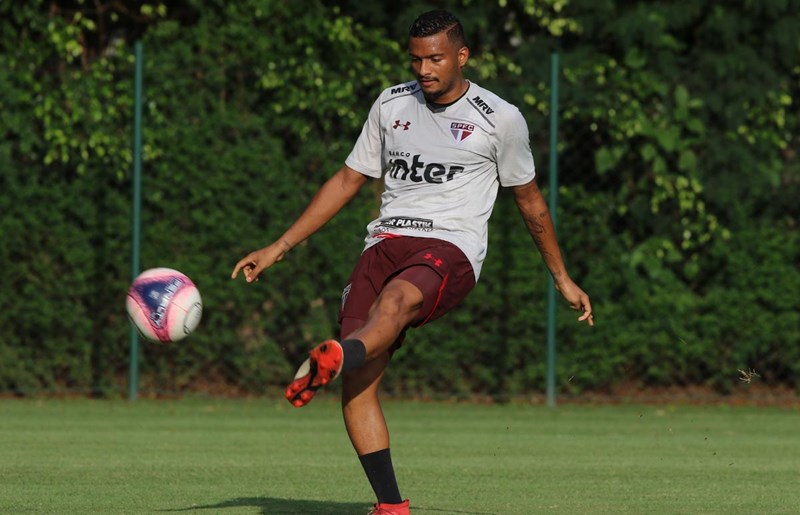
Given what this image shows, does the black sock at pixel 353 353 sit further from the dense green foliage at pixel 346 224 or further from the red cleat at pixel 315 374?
the dense green foliage at pixel 346 224

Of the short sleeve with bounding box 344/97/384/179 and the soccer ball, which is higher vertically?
the short sleeve with bounding box 344/97/384/179

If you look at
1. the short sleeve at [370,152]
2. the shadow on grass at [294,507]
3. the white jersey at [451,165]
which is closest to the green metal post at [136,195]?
the shadow on grass at [294,507]

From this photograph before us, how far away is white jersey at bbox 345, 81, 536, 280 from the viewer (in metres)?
5.93

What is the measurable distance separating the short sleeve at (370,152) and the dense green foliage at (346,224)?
6429mm

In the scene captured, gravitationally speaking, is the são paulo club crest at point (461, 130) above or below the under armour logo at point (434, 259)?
above

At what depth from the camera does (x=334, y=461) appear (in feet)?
28.3

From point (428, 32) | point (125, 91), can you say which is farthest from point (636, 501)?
point (125, 91)

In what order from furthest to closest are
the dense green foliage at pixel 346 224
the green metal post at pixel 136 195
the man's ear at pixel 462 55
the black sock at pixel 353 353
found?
the dense green foliage at pixel 346 224 → the green metal post at pixel 136 195 → the man's ear at pixel 462 55 → the black sock at pixel 353 353

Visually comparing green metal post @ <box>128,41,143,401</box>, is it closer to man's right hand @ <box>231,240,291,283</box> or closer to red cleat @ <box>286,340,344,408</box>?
man's right hand @ <box>231,240,291,283</box>

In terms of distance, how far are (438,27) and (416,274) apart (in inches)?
40.0

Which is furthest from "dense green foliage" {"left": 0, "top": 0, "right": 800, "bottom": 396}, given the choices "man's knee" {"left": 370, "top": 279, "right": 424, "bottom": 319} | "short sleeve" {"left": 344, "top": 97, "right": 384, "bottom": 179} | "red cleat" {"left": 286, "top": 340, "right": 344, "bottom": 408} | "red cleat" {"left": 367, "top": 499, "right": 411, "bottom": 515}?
"red cleat" {"left": 286, "top": 340, "right": 344, "bottom": 408}

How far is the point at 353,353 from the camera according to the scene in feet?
16.9

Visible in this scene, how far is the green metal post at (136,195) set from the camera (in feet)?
41.0

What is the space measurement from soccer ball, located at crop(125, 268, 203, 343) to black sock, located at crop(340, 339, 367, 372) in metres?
1.14
